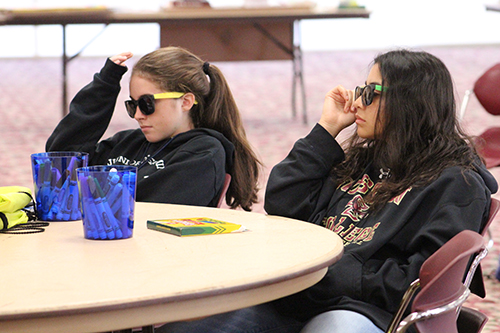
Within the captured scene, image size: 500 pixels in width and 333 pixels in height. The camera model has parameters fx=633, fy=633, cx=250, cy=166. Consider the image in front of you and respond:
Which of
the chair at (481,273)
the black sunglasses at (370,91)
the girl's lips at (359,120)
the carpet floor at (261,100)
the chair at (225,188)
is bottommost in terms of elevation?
the carpet floor at (261,100)

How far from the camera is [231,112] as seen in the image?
220 cm

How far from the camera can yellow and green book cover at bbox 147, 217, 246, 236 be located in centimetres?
122

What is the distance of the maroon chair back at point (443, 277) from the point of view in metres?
1.05

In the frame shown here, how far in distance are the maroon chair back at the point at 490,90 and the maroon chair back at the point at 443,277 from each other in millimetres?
2460

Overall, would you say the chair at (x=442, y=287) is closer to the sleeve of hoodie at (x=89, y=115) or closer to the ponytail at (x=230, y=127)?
the ponytail at (x=230, y=127)

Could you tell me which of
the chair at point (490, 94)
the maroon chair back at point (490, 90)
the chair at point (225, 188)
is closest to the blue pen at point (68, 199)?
the chair at point (225, 188)

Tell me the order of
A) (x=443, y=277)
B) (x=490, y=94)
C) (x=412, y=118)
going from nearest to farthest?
(x=443, y=277), (x=412, y=118), (x=490, y=94)

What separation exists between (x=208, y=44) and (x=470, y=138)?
4.25 metres

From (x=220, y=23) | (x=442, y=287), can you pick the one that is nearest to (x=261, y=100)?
(x=220, y=23)

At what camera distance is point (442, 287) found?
42.6 inches

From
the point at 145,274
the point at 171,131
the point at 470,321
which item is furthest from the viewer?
the point at 171,131

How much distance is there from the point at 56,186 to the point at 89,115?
37.5 inches

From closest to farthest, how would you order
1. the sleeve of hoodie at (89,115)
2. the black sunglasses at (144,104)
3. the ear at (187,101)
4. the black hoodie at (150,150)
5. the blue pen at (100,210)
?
the blue pen at (100,210) < the black hoodie at (150,150) < the black sunglasses at (144,104) < the ear at (187,101) < the sleeve of hoodie at (89,115)

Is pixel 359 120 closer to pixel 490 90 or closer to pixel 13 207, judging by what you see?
pixel 13 207
